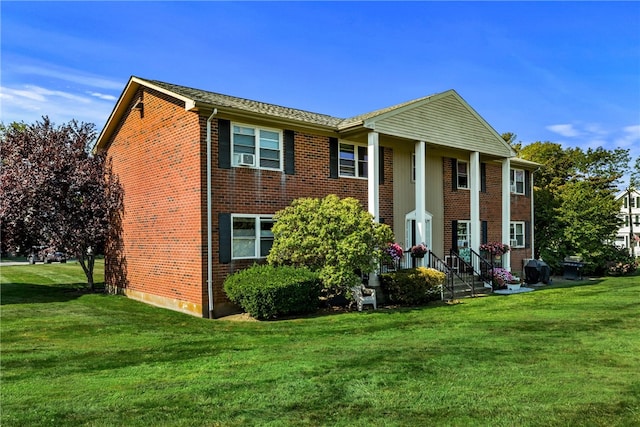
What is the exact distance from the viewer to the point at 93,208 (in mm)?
15719

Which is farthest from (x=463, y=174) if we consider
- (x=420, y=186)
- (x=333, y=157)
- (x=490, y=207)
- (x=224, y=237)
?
(x=224, y=237)

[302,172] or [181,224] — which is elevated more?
[302,172]

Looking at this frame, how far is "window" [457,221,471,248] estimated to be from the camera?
745 inches

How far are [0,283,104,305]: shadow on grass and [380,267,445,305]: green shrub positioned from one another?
10157 millimetres

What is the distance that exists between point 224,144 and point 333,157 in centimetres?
391

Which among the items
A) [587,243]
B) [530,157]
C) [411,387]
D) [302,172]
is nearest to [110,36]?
[302,172]

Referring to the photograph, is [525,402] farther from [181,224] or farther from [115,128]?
[115,128]

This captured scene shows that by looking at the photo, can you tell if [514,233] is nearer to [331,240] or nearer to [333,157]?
[333,157]

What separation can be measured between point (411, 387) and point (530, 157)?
116ft

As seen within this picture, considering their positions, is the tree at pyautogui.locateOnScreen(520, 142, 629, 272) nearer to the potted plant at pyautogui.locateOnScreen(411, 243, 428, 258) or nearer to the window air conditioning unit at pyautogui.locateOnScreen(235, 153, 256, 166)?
the potted plant at pyautogui.locateOnScreen(411, 243, 428, 258)

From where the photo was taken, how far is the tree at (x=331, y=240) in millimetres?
11281

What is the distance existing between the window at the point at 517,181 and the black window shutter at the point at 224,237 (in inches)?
636

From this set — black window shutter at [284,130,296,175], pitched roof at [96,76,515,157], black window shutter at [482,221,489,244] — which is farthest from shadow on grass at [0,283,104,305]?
black window shutter at [482,221,489,244]

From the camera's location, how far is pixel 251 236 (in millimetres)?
12484
